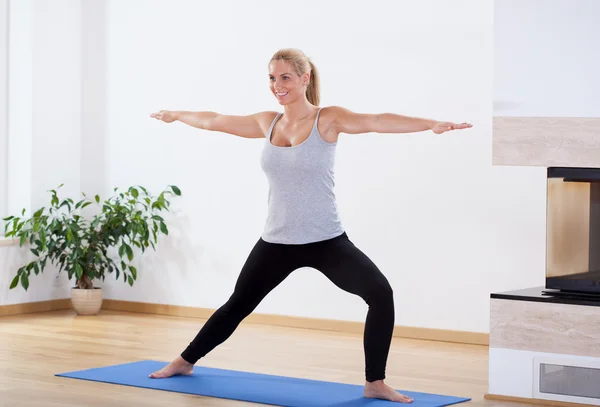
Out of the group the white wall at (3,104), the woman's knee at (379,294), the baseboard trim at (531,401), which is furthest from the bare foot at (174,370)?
the white wall at (3,104)

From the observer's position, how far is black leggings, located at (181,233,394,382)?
353 centimetres

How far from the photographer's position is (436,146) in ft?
17.5

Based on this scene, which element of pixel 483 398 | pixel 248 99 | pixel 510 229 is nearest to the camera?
pixel 483 398

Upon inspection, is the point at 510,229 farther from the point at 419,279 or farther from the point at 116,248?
the point at 116,248

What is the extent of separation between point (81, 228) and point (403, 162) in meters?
2.04

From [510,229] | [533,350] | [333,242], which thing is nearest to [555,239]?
[533,350]

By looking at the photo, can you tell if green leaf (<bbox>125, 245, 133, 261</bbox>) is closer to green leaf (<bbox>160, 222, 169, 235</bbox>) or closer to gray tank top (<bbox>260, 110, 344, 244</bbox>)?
green leaf (<bbox>160, 222, 169, 235</bbox>)

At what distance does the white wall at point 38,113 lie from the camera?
6.30 metres

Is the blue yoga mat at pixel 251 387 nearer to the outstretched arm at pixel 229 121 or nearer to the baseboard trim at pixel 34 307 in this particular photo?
the outstretched arm at pixel 229 121

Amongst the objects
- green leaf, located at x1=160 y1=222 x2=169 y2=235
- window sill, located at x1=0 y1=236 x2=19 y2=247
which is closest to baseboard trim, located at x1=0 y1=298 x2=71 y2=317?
window sill, located at x1=0 y1=236 x2=19 y2=247

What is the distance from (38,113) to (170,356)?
231 cm

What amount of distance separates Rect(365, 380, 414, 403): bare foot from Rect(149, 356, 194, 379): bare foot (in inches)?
30.8

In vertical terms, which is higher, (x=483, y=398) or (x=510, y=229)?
(x=510, y=229)

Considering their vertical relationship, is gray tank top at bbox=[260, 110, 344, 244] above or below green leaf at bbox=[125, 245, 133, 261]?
above
